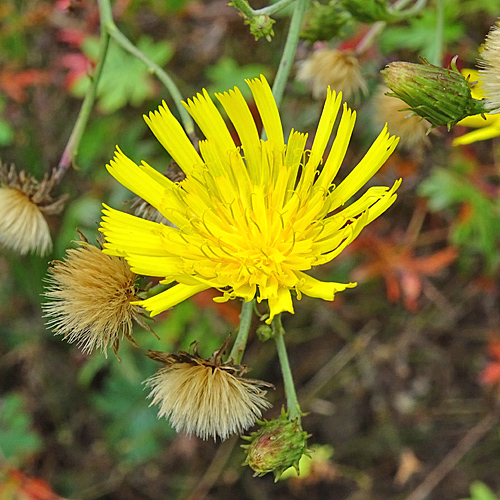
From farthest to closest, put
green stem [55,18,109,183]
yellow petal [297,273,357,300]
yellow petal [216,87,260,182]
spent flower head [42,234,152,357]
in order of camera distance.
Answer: green stem [55,18,109,183]
yellow petal [216,87,260,182]
spent flower head [42,234,152,357]
yellow petal [297,273,357,300]

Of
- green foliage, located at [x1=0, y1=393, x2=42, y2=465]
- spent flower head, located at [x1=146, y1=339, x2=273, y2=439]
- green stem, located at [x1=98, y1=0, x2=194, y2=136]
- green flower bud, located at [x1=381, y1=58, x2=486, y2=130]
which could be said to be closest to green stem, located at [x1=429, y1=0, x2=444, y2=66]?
green flower bud, located at [x1=381, y1=58, x2=486, y2=130]

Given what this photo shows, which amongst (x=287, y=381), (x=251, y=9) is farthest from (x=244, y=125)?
(x=287, y=381)

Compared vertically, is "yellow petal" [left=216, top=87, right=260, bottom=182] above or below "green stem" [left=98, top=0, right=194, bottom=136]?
below

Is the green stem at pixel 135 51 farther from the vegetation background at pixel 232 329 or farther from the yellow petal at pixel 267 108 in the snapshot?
the vegetation background at pixel 232 329

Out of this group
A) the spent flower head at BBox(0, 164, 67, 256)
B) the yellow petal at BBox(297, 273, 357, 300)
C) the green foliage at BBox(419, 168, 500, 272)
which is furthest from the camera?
the green foliage at BBox(419, 168, 500, 272)

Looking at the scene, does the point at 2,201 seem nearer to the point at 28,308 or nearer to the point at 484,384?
the point at 28,308

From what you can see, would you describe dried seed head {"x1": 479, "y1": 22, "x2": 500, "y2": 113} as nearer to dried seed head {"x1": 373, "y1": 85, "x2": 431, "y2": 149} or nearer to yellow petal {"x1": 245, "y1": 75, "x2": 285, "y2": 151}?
dried seed head {"x1": 373, "y1": 85, "x2": 431, "y2": 149}

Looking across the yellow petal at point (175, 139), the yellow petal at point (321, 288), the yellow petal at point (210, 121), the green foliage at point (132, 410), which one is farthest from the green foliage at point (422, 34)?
the green foliage at point (132, 410)
